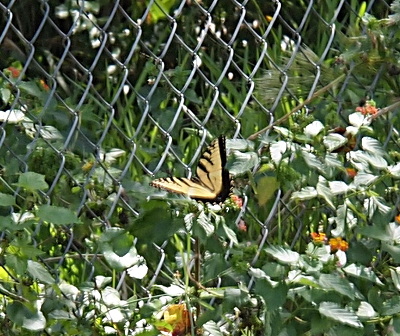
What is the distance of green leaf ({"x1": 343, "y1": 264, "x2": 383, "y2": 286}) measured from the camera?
2430 mm

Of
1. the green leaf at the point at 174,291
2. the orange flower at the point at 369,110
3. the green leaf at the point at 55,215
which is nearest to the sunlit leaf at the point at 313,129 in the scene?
the orange flower at the point at 369,110

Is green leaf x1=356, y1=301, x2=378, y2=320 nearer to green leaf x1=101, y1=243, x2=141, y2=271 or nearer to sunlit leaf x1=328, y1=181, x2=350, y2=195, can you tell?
sunlit leaf x1=328, y1=181, x2=350, y2=195

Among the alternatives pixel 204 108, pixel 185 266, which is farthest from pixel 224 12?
pixel 185 266

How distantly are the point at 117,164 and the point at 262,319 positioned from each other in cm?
102

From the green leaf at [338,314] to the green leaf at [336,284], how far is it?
0.04 m

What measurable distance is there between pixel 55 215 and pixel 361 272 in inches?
27.6

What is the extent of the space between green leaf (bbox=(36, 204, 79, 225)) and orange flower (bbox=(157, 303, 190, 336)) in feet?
1.30

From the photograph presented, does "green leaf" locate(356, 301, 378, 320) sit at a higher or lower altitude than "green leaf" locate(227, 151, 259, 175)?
lower

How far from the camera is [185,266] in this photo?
2.51 meters

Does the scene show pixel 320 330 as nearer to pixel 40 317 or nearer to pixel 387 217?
pixel 387 217

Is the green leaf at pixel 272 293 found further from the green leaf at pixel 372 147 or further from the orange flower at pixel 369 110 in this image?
the orange flower at pixel 369 110

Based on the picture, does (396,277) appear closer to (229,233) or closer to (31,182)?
(229,233)

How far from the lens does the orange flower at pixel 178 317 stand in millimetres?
2576

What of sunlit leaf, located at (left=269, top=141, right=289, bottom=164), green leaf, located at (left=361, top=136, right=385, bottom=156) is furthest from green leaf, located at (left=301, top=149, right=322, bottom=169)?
green leaf, located at (left=361, top=136, right=385, bottom=156)
